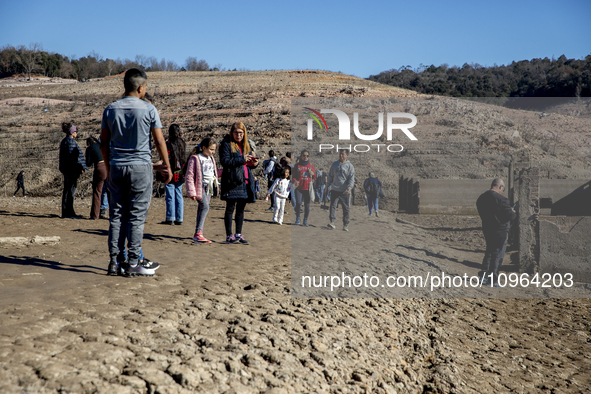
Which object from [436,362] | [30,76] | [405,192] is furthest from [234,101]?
[30,76]

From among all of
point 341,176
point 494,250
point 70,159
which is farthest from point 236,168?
point 70,159

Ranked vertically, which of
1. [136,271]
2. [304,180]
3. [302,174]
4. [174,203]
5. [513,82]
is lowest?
[136,271]

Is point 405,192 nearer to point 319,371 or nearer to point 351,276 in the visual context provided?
point 351,276

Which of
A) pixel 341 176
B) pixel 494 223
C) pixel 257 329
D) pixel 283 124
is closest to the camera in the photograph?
pixel 257 329

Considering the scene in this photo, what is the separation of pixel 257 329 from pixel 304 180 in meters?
5.46

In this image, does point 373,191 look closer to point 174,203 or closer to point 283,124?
point 174,203

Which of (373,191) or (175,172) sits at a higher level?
(175,172)

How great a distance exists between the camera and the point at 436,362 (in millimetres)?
3803

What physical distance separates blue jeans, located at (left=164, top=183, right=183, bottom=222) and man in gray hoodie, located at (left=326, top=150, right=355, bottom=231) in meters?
3.11

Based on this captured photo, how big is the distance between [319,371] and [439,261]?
10.5ft

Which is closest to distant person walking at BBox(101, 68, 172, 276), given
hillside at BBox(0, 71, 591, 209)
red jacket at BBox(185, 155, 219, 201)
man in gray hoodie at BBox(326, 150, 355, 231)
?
hillside at BBox(0, 71, 591, 209)

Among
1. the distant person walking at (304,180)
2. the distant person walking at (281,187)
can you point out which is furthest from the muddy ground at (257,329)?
the distant person walking at (281,187)

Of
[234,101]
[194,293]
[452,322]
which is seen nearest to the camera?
[194,293]

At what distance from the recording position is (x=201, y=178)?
6.09 metres
